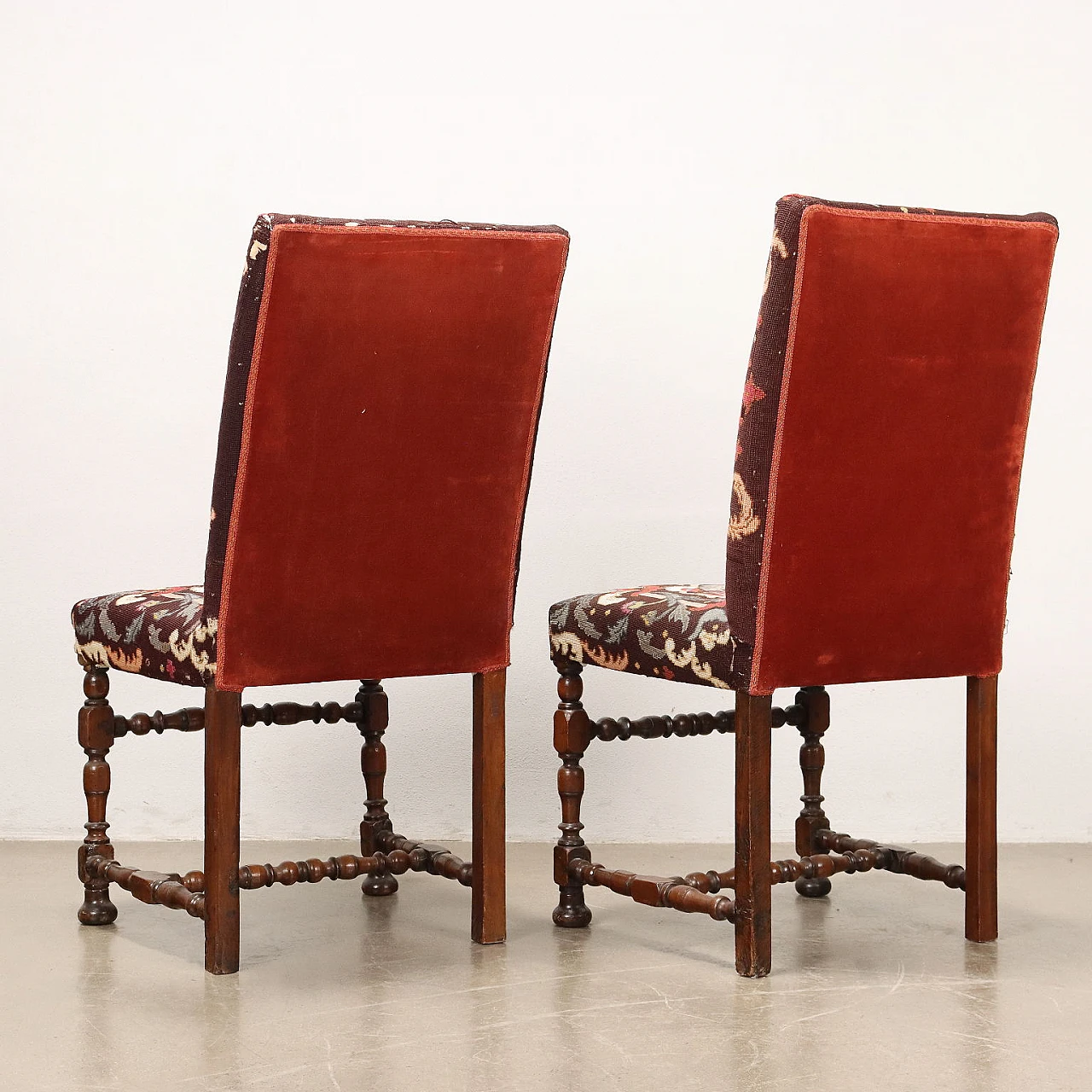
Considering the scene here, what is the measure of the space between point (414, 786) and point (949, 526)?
4.94 feet

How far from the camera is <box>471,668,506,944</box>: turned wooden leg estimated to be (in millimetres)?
2572

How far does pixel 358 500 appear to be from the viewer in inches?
92.4

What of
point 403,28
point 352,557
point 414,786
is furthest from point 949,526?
point 403,28

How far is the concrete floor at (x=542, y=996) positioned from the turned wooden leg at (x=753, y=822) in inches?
3.0

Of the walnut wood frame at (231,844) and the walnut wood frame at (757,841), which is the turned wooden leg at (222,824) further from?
the walnut wood frame at (757,841)

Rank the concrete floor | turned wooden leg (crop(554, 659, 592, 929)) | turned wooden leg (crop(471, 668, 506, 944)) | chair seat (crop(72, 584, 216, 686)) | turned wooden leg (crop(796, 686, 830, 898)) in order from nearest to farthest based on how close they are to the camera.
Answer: the concrete floor → chair seat (crop(72, 584, 216, 686)) → turned wooden leg (crop(471, 668, 506, 944)) → turned wooden leg (crop(554, 659, 592, 929)) → turned wooden leg (crop(796, 686, 830, 898))

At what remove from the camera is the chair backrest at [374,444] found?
2215 mm

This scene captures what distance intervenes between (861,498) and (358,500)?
0.75 m

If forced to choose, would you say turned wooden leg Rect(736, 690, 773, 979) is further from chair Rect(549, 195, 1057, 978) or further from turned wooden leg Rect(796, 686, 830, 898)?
turned wooden leg Rect(796, 686, 830, 898)

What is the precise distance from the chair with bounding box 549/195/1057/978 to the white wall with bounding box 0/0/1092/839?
913 millimetres

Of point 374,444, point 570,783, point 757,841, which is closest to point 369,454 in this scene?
point 374,444

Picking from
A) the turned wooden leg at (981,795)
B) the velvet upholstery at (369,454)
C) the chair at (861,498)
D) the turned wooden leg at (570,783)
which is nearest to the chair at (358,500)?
the velvet upholstery at (369,454)

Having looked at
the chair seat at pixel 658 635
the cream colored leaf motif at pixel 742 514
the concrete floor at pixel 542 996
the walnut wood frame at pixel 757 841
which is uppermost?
the cream colored leaf motif at pixel 742 514

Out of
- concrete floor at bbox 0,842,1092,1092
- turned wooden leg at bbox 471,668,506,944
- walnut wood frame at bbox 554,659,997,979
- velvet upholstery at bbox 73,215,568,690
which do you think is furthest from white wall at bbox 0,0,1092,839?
velvet upholstery at bbox 73,215,568,690
